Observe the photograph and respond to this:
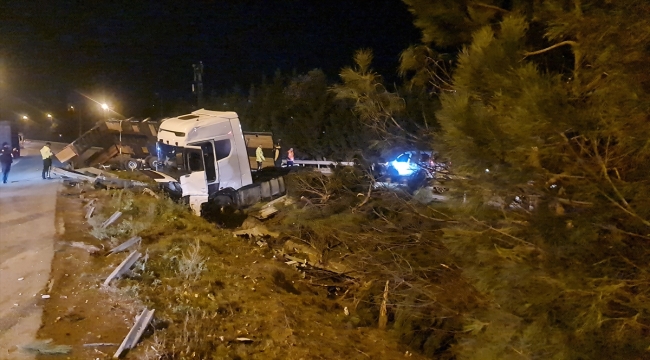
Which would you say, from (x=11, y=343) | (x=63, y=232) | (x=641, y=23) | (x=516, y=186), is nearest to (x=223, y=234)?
(x=63, y=232)

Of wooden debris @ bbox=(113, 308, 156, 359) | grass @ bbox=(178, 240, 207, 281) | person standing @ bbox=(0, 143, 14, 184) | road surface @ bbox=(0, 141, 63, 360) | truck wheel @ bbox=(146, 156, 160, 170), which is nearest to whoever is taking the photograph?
wooden debris @ bbox=(113, 308, 156, 359)

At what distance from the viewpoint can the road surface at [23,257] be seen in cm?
590

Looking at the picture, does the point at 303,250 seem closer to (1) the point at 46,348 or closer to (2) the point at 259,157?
(1) the point at 46,348

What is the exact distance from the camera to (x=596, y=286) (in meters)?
2.80

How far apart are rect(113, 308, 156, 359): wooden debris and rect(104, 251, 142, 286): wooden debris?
1369 millimetres

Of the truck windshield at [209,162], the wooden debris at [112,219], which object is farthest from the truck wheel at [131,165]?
the wooden debris at [112,219]

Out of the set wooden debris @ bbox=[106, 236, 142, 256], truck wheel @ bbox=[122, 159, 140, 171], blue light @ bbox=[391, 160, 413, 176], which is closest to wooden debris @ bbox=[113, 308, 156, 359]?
wooden debris @ bbox=[106, 236, 142, 256]

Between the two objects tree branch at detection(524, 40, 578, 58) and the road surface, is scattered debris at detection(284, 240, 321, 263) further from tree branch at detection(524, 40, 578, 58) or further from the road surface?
tree branch at detection(524, 40, 578, 58)

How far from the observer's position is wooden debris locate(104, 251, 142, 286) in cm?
731

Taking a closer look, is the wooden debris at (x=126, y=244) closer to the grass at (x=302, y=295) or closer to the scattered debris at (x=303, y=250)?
the grass at (x=302, y=295)

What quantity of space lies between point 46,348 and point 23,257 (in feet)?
12.4

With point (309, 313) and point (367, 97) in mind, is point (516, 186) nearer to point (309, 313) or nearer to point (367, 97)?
point (367, 97)

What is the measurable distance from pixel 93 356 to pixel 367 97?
3992 mm

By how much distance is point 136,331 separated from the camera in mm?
5730
